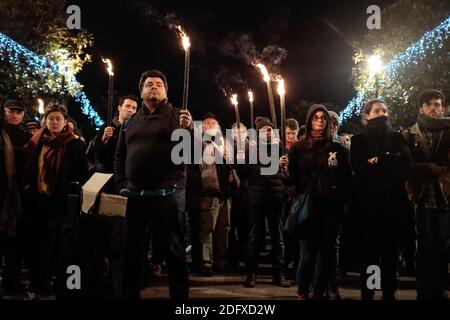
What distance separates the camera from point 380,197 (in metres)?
5.02

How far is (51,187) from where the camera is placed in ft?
18.5

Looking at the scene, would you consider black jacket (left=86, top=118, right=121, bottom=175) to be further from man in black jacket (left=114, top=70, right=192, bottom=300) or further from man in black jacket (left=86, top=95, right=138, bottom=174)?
man in black jacket (left=114, top=70, right=192, bottom=300)

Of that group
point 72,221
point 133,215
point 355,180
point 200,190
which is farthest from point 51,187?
point 355,180

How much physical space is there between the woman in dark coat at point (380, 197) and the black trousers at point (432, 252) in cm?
25

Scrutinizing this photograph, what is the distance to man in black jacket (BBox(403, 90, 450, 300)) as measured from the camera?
4906 millimetres

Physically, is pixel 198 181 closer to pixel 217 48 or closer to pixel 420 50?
pixel 420 50

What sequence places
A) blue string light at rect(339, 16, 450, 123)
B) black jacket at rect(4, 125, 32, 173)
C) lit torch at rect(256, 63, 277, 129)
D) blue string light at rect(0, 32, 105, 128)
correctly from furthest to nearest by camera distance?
blue string light at rect(0, 32, 105, 128) → blue string light at rect(339, 16, 450, 123) → black jacket at rect(4, 125, 32, 173) → lit torch at rect(256, 63, 277, 129)

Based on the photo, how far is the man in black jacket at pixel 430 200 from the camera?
4.91 meters

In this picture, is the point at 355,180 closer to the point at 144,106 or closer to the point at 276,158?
the point at 276,158

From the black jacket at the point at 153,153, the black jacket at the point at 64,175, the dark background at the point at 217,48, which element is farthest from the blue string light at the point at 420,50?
the black jacket at the point at 64,175

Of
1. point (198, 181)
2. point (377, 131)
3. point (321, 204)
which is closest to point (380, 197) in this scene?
point (321, 204)

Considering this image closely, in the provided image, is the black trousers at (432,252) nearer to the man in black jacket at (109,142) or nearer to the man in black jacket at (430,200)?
the man in black jacket at (430,200)

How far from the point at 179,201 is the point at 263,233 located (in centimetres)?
237

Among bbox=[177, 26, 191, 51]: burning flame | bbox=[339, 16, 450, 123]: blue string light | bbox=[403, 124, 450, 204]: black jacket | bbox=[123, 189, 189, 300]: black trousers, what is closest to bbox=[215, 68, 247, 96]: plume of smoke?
bbox=[339, 16, 450, 123]: blue string light
